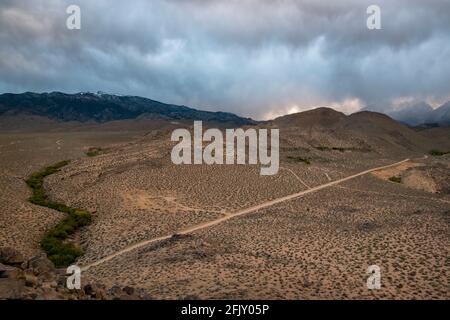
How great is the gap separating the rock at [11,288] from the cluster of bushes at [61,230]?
28.8 ft

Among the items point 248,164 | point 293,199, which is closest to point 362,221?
point 293,199

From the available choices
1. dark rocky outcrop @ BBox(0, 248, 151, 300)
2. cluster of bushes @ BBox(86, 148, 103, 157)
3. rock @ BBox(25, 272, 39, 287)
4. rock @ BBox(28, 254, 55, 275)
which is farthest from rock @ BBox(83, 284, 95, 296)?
cluster of bushes @ BBox(86, 148, 103, 157)

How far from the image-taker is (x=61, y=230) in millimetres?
32000

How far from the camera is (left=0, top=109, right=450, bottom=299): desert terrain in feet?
65.0

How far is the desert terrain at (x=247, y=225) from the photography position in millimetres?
19812

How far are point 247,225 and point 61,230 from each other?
12.6 m

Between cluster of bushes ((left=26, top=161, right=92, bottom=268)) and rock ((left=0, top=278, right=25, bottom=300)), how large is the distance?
28.8 ft

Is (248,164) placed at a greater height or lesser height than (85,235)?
greater

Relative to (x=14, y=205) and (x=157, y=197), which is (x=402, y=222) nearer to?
(x=157, y=197)

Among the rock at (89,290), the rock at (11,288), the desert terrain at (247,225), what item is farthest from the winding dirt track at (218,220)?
the rock at (89,290)

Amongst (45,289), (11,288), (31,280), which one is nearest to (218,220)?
(31,280)

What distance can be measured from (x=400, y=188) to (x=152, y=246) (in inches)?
1148

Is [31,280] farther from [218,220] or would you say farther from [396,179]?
[396,179]

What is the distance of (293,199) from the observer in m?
39.5
